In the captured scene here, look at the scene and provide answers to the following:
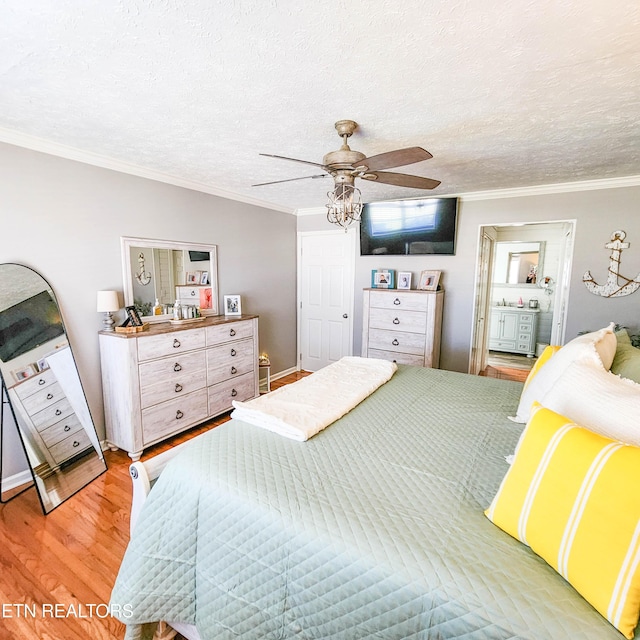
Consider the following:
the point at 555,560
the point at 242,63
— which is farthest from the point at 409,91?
the point at 555,560

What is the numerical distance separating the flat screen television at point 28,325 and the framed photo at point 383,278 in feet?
10.5

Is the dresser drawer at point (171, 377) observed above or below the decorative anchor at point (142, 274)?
below

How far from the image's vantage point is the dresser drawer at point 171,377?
2.69 meters

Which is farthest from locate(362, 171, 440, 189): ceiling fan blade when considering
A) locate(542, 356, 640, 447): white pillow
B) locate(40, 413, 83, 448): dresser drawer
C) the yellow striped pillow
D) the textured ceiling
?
locate(40, 413, 83, 448): dresser drawer

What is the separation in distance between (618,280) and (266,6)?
373 cm

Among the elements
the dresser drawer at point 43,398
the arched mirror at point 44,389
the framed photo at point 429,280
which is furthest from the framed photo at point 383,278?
the dresser drawer at point 43,398

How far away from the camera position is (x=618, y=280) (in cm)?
325

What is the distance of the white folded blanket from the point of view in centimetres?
159

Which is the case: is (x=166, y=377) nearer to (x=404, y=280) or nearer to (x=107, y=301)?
(x=107, y=301)

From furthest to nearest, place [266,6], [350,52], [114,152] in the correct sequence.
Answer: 1. [114,152]
2. [350,52]
3. [266,6]

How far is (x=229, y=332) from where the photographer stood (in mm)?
3375

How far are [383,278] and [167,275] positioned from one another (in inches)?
96.1

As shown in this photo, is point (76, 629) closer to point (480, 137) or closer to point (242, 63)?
point (242, 63)

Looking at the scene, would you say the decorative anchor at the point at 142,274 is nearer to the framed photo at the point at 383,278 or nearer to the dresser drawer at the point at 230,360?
the dresser drawer at the point at 230,360
